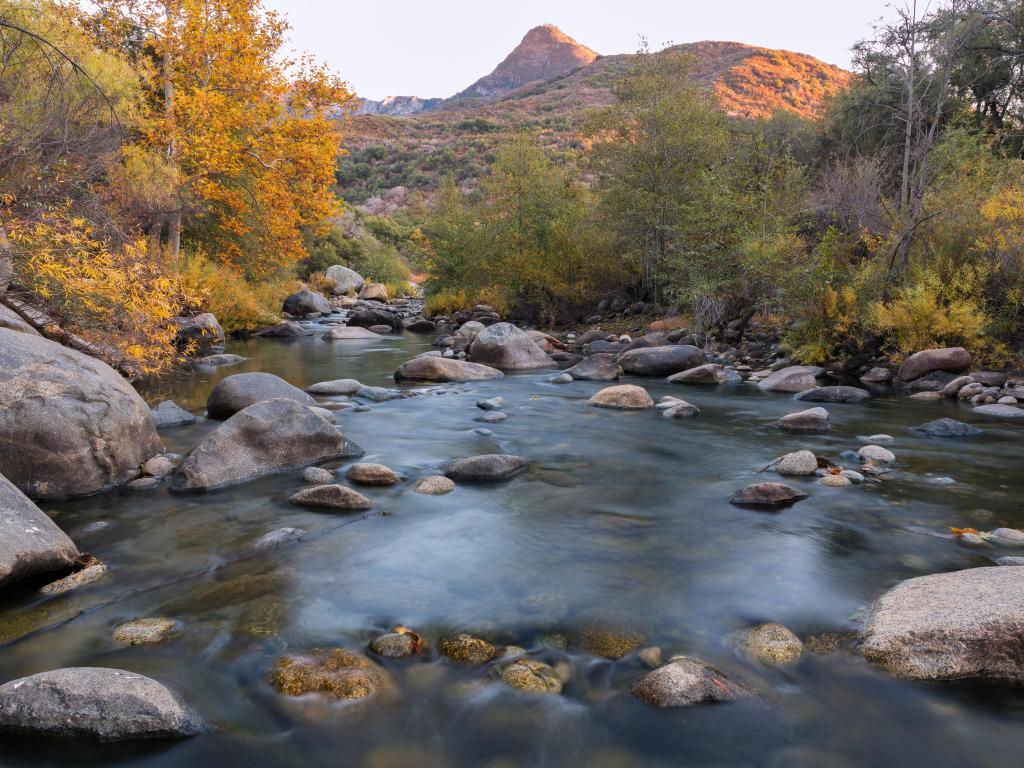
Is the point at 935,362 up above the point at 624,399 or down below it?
above

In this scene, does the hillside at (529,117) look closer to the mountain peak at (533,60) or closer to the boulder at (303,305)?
the boulder at (303,305)

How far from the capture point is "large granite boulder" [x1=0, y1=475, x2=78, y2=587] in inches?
169

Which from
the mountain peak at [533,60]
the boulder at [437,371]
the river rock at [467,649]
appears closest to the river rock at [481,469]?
the river rock at [467,649]

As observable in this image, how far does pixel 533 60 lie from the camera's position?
192 metres

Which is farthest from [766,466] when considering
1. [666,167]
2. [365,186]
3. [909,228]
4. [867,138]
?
[365,186]

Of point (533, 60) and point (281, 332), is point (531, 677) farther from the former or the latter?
point (533, 60)

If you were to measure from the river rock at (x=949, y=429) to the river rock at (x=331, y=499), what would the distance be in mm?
7208

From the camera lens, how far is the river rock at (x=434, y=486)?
6.74 meters

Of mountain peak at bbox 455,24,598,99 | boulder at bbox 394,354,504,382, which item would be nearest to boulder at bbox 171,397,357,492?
boulder at bbox 394,354,504,382

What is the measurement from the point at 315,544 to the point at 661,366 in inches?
393

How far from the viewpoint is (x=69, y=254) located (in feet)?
26.3

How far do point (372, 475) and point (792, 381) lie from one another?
848cm

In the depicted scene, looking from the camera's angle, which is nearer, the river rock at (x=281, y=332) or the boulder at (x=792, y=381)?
the boulder at (x=792, y=381)

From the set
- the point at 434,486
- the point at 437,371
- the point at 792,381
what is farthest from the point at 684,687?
the point at 437,371
